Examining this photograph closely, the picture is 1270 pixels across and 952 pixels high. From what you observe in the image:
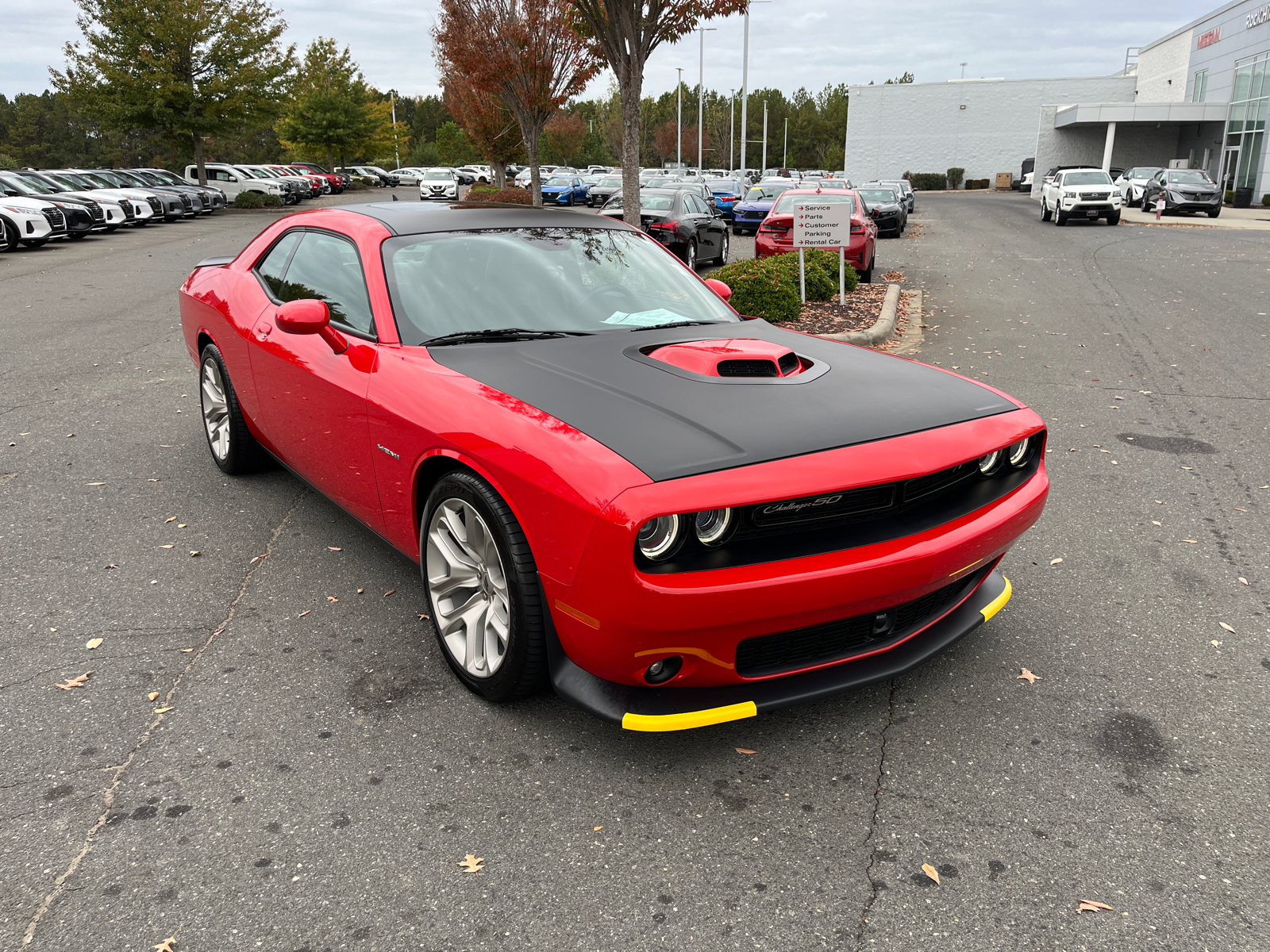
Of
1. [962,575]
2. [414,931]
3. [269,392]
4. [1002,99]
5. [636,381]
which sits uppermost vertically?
[1002,99]

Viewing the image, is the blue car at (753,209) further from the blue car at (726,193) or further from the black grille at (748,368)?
the black grille at (748,368)

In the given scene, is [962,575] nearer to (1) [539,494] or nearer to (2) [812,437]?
(2) [812,437]

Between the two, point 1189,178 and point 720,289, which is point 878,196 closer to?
point 1189,178

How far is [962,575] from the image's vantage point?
288 cm

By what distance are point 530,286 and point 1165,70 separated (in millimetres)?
62568

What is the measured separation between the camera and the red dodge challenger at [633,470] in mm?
2469

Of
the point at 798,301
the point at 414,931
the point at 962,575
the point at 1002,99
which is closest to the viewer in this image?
the point at 414,931

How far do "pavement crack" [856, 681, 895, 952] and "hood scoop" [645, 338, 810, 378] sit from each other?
1.19 metres

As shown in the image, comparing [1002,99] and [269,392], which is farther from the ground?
[1002,99]

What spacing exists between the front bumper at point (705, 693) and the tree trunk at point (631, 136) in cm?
928

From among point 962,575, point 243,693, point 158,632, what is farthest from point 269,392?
point 962,575

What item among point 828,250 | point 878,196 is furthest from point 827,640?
point 878,196

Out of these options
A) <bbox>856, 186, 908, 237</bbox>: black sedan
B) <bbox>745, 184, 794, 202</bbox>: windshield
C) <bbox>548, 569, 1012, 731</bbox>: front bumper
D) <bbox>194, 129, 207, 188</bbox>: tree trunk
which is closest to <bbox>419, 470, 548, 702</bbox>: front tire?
<bbox>548, 569, 1012, 731</bbox>: front bumper

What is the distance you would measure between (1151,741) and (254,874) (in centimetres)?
266
